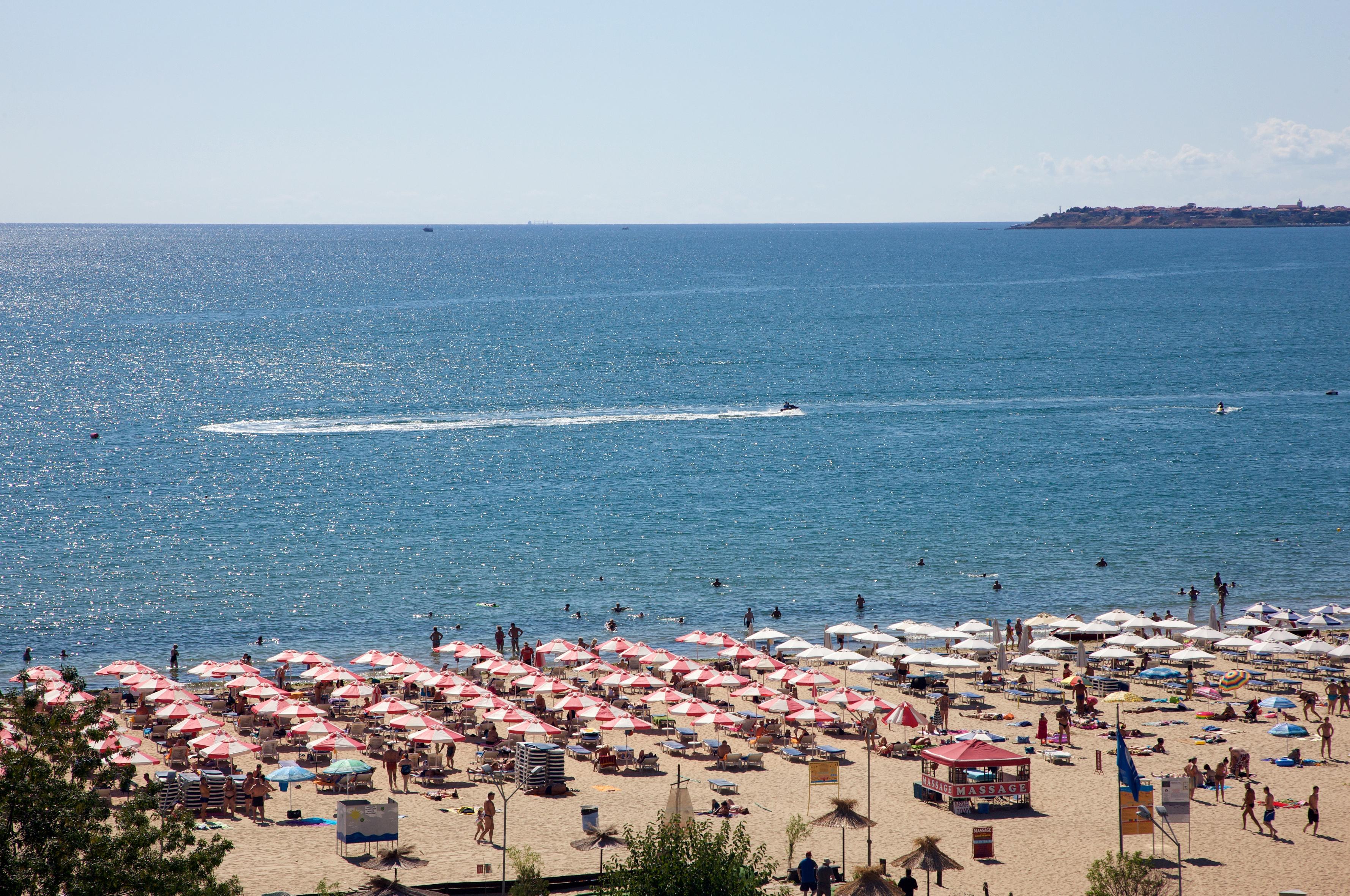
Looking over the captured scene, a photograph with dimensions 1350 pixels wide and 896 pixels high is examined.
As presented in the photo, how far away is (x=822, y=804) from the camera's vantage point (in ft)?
97.8

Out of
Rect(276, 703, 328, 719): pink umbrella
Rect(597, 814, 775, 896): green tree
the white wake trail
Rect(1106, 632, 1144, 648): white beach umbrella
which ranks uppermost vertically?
Rect(597, 814, 775, 896): green tree

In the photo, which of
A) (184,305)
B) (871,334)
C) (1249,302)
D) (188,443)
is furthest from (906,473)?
(184,305)

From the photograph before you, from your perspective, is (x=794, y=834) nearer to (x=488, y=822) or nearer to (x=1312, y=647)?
(x=488, y=822)

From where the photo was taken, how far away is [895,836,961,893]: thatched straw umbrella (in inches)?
950

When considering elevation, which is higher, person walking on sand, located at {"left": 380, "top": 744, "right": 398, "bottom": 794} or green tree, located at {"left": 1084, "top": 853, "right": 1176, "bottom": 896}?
green tree, located at {"left": 1084, "top": 853, "right": 1176, "bottom": 896}

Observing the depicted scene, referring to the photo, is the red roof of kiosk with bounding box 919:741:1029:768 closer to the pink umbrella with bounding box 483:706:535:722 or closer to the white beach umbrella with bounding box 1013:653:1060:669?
the pink umbrella with bounding box 483:706:535:722

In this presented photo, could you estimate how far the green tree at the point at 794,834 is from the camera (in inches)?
992

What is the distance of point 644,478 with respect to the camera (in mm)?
74000

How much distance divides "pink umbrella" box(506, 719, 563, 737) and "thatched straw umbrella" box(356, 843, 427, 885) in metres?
8.23

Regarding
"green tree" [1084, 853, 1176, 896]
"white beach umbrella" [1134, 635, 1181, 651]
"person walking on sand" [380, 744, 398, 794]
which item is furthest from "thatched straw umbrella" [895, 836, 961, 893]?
"white beach umbrella" [1134, 635, 1181, 651]

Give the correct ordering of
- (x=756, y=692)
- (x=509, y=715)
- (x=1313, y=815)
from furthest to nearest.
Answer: (x=756, y=692) → (x=509, y=715) → (x=1313, y=815)

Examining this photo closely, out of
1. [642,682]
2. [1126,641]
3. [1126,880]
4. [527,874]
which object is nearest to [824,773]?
[527,874]

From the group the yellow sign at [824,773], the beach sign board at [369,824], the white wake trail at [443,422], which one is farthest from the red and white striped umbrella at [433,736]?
the white wake trail at [443,422]

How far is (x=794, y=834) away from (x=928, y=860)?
2.65m
